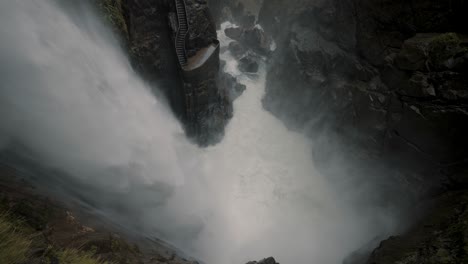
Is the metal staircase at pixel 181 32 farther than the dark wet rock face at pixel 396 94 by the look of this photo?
Yes

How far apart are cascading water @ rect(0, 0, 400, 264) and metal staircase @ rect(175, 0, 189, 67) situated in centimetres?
362

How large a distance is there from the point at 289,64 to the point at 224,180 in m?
13.8

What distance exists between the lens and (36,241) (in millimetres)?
4965

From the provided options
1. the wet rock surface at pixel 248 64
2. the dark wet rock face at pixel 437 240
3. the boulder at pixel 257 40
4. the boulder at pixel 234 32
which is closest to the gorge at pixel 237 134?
the dark wet rock face at pixel 437 240

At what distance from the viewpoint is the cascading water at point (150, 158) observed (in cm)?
890

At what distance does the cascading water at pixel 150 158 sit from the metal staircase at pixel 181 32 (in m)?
3.62

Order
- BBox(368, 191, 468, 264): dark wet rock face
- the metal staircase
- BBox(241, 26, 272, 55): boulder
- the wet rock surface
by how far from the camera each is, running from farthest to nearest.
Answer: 1. BBox(241, 26, 272, 55): boulder
2. the wet rock surface
3. the metal staircase
4. BBox(368, 191, 468, 264): dark wet rock face

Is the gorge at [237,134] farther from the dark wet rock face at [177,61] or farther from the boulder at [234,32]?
the boulder at [234,32]

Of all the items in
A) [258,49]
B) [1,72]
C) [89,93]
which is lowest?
[1,72]

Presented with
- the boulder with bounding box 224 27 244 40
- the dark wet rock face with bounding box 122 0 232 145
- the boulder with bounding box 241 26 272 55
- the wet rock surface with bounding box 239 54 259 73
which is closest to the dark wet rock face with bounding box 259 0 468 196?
the wet rock surface with bounding box 239 54 259 73

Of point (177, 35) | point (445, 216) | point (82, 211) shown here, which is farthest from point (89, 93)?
point (445, 216)

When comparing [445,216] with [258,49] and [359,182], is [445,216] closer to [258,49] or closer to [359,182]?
[359,182]

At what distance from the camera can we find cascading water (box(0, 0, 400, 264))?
890 centimetres

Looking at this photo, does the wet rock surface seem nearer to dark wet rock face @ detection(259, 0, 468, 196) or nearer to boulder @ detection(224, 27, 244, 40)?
boulder @ detection(224, 27, 244, 40)
